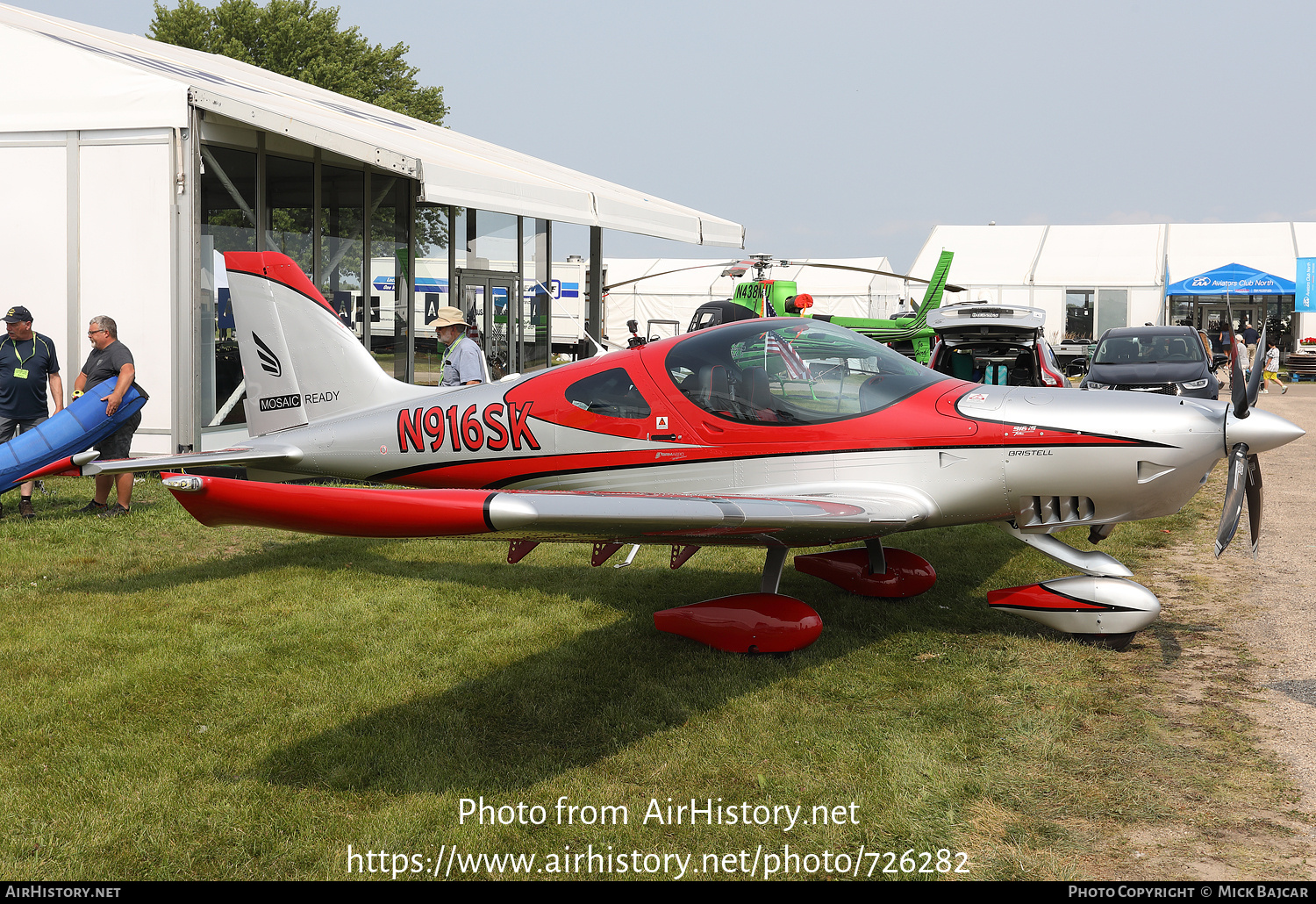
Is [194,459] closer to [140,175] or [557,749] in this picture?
[557,749]

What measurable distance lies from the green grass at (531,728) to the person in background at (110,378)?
80.2 inches

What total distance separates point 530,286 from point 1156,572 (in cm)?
1375

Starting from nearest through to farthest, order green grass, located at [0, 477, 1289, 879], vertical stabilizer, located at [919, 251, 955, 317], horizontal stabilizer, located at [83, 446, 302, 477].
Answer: green grass, located at [0, 477, 1289, 879] < horizontal stabilizer, located at [83, 446, 302, 477] < vertical stabilizer, located at [919, 251, 955, 317]

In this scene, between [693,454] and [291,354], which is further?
[291,354]

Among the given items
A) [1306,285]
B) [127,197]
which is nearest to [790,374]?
[127,197]

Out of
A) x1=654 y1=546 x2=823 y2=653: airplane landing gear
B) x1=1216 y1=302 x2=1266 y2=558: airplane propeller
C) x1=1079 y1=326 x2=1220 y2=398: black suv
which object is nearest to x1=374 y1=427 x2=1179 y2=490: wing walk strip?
x1=1216 y1=302 x2=1266 y2=558: airplane propeller

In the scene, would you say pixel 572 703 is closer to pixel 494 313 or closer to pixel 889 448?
pixel 889 448

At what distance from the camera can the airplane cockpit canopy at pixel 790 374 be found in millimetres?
5266

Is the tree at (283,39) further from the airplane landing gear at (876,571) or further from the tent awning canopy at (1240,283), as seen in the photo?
the airplane landing gear at (876,571)

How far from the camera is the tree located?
126 ft

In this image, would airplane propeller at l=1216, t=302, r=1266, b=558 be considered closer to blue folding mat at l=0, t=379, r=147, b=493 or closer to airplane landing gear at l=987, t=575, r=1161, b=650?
airplane landing gear at l=987, t=575, r=1161, b=650

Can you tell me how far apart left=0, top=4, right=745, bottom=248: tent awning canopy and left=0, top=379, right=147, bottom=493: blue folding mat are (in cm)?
338

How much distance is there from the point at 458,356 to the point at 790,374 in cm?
433

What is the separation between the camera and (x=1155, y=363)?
14.4 meters
